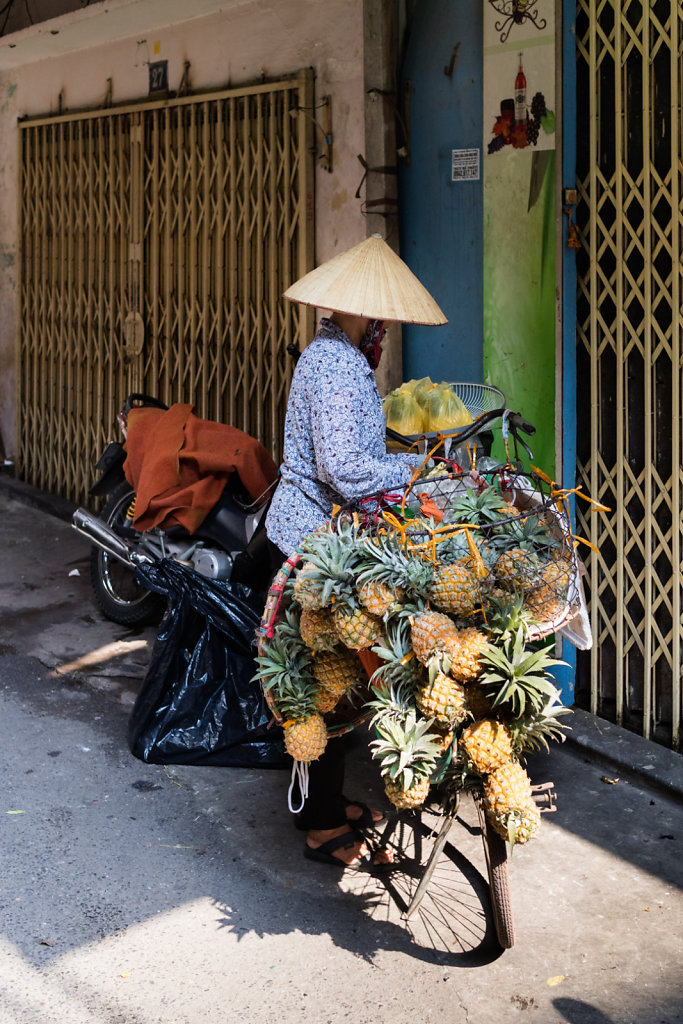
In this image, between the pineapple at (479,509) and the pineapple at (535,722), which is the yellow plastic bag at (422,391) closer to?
the pineapple at (479,509)

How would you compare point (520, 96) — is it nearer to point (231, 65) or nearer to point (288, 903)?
point (231, 65)

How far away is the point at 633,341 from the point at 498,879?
230cm

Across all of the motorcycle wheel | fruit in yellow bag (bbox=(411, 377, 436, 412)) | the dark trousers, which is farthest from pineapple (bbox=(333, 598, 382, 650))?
the motorcycle wheel

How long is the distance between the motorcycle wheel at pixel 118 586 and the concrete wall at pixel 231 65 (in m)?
1.76

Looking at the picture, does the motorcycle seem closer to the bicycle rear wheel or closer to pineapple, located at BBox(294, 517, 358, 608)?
pineapple, located at BBox(294, 517, 358, 608)

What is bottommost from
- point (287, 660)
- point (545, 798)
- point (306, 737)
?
point (545, 798)

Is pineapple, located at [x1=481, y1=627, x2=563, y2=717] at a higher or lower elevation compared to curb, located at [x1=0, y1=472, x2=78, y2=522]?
lower

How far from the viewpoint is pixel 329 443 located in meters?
3.46

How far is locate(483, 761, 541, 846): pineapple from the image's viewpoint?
2.79 metres

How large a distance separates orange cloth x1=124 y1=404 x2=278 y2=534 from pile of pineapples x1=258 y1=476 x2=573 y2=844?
2.06 meters

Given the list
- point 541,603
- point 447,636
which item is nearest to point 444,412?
point 541,603

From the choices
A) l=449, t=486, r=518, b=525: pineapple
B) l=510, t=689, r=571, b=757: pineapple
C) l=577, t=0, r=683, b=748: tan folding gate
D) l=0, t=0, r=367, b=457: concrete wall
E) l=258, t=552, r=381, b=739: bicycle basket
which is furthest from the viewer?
l=0, t=0, r=367, b=457: concrete wall

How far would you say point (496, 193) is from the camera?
4.82 meters

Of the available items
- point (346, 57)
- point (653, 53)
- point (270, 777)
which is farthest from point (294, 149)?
point (270, 777)
